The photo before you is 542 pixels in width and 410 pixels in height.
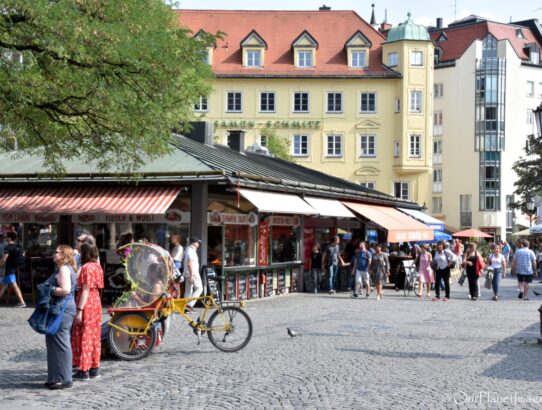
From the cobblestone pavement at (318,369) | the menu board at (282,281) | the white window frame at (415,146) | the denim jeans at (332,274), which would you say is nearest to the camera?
the cobblestone pavement at (318,369)

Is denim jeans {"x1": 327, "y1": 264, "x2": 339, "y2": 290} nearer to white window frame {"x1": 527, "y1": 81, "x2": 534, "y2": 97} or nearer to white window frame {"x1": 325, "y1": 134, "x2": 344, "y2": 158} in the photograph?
white window frame {"x1": 325, "y1": 134, "x2": 344, "y2": 158}

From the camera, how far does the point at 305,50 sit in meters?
70.7

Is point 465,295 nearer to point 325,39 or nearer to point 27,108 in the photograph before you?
point 27,108

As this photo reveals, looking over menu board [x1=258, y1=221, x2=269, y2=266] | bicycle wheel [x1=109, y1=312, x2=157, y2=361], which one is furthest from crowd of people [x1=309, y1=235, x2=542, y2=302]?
bicycle wheel [x1=109, y1=312, x2=157, y2=361]

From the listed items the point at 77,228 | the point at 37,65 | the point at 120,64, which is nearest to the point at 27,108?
the point at 37,65

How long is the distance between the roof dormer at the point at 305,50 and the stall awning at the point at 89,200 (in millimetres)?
48655

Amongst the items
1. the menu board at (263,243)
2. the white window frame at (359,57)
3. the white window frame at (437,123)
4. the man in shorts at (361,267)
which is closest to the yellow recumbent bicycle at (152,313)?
the menu board at (263,243)

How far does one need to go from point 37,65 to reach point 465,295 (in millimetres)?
16693

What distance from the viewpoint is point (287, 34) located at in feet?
238

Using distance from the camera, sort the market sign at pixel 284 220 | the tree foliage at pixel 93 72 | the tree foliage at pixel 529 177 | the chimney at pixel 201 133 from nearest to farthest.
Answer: the tree foliage at pixel 93 72 < the market sign at pixel 284 220 < the chimney at pixel 201 133 < the tree foliage at pixel 529 177

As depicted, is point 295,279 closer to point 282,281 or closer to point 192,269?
point 282,281

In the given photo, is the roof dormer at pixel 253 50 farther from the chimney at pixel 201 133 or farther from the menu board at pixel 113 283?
the menu board at pixel 113 283

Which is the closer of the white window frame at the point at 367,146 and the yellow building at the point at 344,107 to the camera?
the yellow building at the point at 344,107

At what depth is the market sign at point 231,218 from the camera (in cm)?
2294
